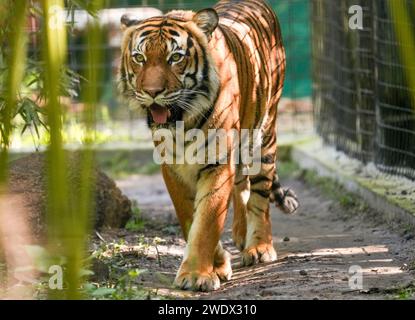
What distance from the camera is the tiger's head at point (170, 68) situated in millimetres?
4172

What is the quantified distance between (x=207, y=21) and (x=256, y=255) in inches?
49.5

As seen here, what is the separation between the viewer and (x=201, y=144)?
429 centimetres

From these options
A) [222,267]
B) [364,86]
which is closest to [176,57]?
[222,267]

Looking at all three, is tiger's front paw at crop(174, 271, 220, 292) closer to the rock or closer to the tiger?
the tiger

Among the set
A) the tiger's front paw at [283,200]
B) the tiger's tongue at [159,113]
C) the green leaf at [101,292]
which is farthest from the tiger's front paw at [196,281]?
the tiger's front paw at [283,200]

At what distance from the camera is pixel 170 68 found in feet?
13.9

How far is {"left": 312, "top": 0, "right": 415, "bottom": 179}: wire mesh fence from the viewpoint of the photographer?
610cm

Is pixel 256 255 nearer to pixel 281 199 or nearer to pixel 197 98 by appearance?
pixel 281 199

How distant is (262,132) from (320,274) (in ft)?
3.87

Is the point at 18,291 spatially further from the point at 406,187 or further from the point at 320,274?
the point at 406,187

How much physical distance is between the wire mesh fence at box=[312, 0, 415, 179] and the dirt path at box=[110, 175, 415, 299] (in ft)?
1.57

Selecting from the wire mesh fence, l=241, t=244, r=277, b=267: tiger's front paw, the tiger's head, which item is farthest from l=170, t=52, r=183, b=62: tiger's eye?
the wire mesh fence
